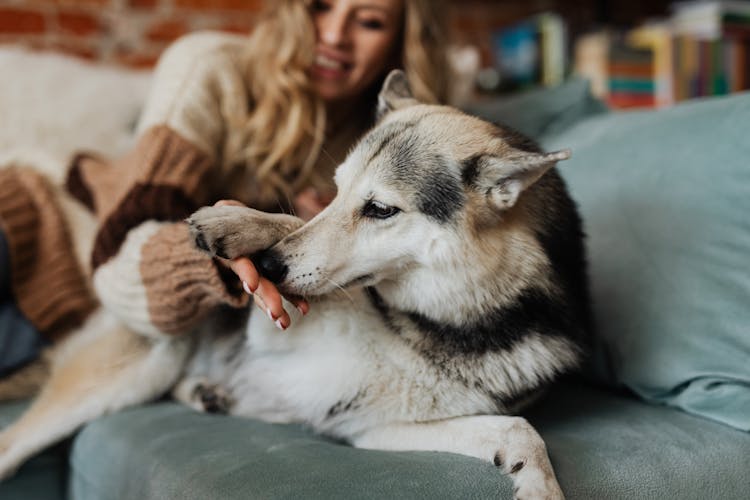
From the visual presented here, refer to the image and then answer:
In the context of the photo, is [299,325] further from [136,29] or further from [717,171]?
[136,29]

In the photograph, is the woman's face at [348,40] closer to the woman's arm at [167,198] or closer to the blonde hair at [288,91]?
the blonde hair at [288,91]

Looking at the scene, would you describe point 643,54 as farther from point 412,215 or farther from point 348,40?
point 412,215

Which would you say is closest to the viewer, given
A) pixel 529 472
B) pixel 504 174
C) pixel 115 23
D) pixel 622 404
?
pixel 529 472

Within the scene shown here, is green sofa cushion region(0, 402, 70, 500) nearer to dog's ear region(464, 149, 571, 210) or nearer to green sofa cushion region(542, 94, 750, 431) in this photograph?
dog's ear region(464, 149, 571, 210)

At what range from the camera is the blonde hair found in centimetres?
154

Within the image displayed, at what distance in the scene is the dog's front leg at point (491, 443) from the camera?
813 millimetres

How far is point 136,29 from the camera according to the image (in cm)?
245

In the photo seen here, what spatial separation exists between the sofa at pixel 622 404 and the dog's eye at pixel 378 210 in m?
0.37

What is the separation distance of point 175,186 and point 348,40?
661 mm

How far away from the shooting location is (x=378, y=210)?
3.19ft

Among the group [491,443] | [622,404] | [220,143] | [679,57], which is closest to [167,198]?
[220,143]

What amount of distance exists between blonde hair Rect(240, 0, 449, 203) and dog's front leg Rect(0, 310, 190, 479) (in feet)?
1.59

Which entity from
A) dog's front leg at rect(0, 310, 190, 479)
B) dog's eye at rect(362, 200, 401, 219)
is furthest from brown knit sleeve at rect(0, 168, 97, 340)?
dog's eye at rect(362, 200, 401, 219)

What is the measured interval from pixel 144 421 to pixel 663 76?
233 cm
